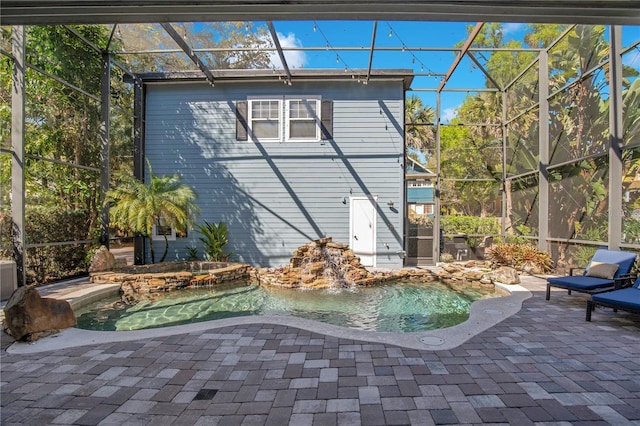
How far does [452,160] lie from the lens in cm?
1121

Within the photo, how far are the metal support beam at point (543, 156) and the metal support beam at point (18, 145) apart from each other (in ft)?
39.0

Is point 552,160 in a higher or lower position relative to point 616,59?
lower

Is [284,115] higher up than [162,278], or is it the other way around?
[284,115]

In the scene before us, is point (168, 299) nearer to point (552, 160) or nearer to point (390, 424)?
point (390, 424)

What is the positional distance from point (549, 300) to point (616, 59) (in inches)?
188

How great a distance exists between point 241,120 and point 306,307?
6.47 m

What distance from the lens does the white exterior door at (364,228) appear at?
9375mm

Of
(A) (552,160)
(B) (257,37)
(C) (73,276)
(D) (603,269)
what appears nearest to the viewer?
(D) (603,269)

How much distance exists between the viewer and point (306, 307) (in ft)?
19.0

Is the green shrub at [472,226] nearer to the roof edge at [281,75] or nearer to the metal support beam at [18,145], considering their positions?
the roof edge at [281,75]

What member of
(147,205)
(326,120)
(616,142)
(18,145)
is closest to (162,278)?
(147,205)

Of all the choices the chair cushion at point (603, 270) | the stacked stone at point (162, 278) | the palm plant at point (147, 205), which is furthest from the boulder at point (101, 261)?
the chair cushion at point (603, 270)

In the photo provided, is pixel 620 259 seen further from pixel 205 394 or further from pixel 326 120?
pixel 326 120

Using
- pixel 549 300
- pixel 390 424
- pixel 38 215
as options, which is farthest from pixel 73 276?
pixel 549 300
